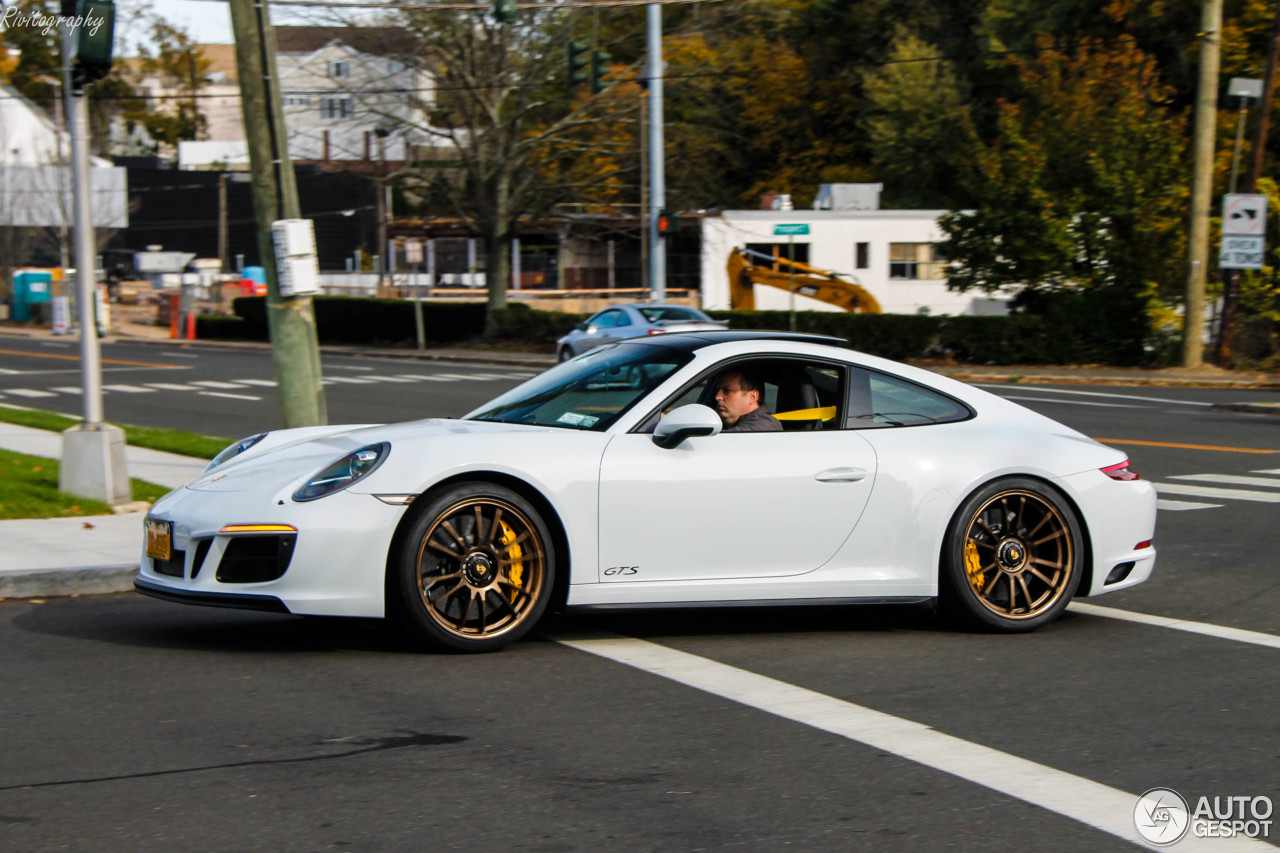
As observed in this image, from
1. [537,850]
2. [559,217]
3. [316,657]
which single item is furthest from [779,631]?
[559,217]

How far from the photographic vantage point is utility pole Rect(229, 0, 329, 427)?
11.5 metres

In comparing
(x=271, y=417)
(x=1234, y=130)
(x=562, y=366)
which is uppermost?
(x=1234, y=130)

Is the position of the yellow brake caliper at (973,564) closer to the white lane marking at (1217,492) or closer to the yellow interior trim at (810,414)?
the yellow interior trim at (810,414)

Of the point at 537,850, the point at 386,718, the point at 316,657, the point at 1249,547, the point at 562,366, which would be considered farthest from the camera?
the point at 1249,547

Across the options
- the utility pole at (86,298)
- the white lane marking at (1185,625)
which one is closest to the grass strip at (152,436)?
the utility pole at (86,298)

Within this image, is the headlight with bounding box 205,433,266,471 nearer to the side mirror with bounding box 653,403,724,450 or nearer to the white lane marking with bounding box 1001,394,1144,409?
the side mirror with bounding box 653,403,724,450

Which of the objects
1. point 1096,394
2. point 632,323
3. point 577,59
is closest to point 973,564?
point 1096,394

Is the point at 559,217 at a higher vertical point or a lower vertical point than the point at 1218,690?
higher

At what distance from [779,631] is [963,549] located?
0.97m

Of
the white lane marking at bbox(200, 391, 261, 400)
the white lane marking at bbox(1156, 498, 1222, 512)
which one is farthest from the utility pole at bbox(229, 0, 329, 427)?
the white lane marking at bbox(200, 391, 261, 400)

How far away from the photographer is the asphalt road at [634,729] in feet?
13.9

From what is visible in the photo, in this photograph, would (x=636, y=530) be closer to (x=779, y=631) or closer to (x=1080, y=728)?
(x=779, y=631)

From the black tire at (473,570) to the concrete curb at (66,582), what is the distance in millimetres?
2504

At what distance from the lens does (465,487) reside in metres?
6.25
